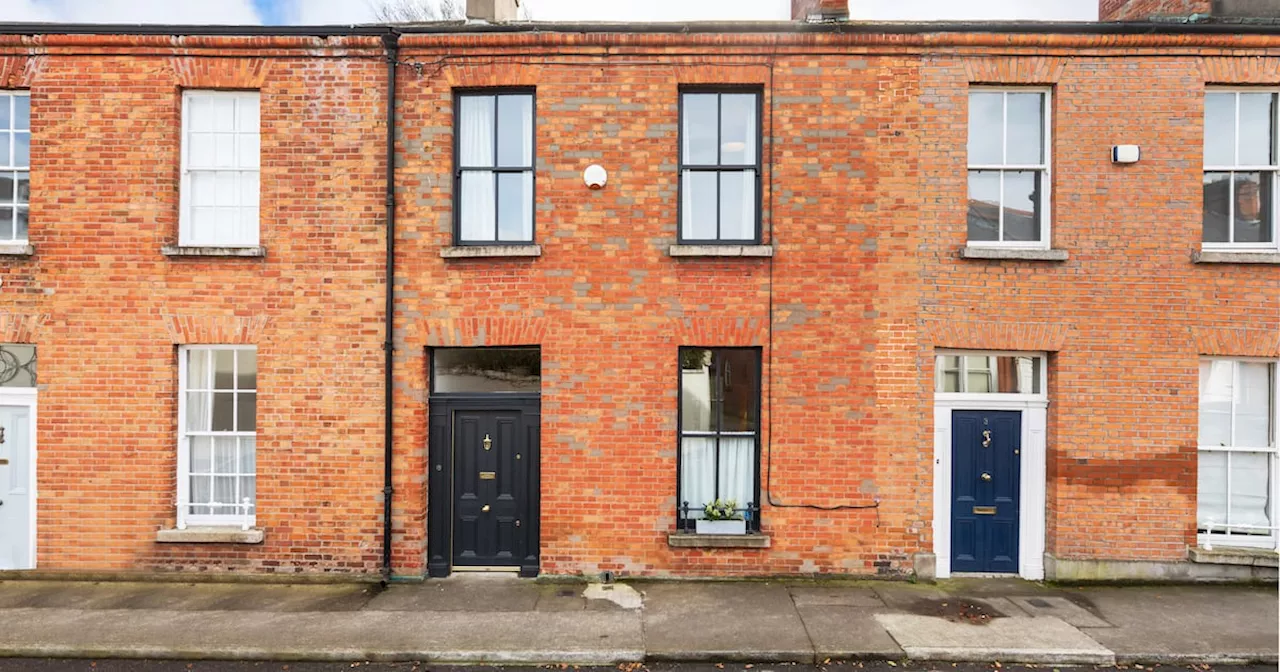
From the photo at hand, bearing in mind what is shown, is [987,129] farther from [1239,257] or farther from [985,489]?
[985,489]

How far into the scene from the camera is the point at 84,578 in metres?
7.91

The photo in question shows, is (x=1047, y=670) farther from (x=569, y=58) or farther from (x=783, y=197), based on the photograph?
(x=569, y=58)

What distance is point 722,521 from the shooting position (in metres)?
7.95

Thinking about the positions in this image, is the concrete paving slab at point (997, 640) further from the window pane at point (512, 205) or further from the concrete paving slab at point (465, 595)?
the window pane at point (512, 205)

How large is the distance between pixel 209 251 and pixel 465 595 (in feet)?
16.7

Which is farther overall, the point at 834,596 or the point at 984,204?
the point at 984,204

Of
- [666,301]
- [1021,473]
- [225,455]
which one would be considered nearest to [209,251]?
[225,455]

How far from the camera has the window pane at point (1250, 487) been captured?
8.01 meters

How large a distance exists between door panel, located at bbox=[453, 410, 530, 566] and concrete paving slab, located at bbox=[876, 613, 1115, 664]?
4287mm

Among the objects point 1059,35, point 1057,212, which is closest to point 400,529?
point 1057,212

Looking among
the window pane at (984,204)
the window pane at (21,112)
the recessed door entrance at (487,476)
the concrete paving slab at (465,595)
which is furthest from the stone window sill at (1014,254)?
the window pane at (21,112)

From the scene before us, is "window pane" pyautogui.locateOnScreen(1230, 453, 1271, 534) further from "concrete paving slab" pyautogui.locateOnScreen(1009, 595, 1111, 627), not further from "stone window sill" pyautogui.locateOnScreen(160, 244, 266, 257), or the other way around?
"stone window sill" pyautogui.locateOnScreen(160, 244, 266, 257)

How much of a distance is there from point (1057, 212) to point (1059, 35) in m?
2.09

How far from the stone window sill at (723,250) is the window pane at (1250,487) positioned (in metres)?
6.26
